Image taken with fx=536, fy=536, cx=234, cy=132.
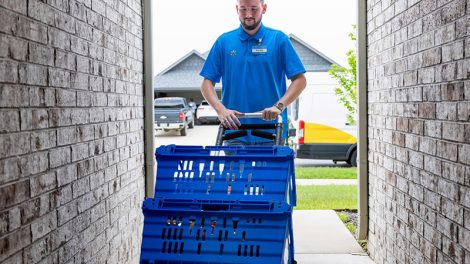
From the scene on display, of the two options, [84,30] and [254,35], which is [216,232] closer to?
[84,30]

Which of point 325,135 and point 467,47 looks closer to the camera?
point 467,47

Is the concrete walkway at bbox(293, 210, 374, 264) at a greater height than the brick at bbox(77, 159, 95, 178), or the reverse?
the brick at bbox(77, 159, 95, 178)

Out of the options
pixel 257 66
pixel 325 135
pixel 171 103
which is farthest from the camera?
pixel 171 103

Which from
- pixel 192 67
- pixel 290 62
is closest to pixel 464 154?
pixel 290 62

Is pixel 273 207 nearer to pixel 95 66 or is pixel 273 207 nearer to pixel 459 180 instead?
pixel 459 180

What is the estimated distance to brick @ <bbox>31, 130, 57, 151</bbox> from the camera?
7.62ft

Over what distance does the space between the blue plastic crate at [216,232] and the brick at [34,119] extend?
60cm

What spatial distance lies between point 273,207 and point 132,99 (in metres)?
2.01

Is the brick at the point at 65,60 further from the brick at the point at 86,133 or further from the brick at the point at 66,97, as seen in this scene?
the brick at the point at 86,133

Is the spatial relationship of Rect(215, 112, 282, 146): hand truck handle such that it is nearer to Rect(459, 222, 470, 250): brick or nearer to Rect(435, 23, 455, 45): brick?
Rect(435, 23, 455, 45): brick

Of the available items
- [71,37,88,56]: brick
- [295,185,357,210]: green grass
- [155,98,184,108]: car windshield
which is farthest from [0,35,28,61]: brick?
[155,98,184,108]: car windshield

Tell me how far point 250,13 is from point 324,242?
273 centimetres

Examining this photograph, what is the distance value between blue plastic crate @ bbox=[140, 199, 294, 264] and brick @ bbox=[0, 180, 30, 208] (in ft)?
1.82

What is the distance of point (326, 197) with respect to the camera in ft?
28.2
